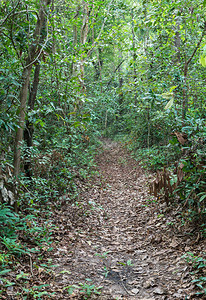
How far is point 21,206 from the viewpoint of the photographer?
175 inches

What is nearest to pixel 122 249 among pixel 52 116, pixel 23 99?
pixel 23 99

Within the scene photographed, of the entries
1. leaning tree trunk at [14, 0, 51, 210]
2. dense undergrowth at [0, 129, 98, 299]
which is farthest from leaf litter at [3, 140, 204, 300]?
leaning tree trunk at [14, 0, 51, 210]

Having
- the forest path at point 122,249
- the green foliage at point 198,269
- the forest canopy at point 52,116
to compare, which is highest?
the forest canopy at point 52,116

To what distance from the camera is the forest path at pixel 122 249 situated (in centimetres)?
307

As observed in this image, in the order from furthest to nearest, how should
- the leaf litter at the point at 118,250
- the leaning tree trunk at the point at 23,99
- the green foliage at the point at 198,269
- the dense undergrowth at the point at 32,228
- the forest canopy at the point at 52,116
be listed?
the leaning tree trunk at the point at 23,99 < the forest canopy at the point at 52,116 < the leaf litter at the point at 118,250 < the dense undergrowth at the point at 32,228 < the green foliage at the point at 198,269

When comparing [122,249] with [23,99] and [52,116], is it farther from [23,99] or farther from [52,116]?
[52,116]

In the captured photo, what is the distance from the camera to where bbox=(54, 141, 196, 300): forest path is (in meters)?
3.07

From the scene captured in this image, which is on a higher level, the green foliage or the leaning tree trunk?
the leaning tree trunk

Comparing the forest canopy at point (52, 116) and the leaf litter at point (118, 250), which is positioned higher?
the forest canopy at point (52, 116)

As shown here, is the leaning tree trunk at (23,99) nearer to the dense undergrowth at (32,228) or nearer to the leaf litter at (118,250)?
the dense undergrowth at (32,228)

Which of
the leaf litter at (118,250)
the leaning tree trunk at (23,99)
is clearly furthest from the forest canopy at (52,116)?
the leaf litter at (118,250)

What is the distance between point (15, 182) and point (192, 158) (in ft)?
10.2

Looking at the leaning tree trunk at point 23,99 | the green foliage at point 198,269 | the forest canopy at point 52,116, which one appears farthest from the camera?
the leaning tree trunk at point 23,99

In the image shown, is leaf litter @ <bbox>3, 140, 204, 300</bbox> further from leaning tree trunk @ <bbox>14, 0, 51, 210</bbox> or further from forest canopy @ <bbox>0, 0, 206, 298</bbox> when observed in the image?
leaning tree trunk @ <bbox>14, 0, 51, 210</bbox>
